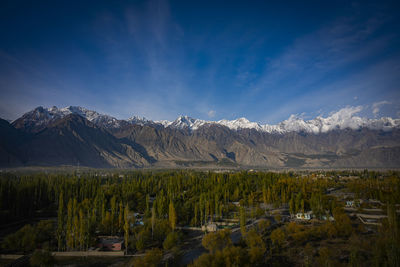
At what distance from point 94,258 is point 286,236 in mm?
34182

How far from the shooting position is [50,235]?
156 feet

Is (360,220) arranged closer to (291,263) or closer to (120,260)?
(291,263)

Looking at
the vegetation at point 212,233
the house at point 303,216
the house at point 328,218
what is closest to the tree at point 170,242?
the vegetation at point 212,233

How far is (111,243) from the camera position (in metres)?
42.2

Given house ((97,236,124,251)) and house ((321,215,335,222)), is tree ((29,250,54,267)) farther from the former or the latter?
house ((321,215,335,222))

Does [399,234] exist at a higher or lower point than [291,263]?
higher

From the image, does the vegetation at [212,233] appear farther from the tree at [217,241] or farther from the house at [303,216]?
the house at [303,216]

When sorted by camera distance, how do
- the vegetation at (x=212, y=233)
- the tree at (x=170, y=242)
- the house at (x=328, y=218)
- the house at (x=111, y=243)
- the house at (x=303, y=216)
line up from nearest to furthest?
the vegetation at (x=212, y=233), the house at (x=111, y=243), the tree at (x=170, y=242), the house at (x=328, y=218), the house at (x=303, y=216)

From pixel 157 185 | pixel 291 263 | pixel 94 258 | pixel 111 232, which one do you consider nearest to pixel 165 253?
pixel 94 258

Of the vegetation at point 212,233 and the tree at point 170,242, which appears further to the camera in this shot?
the tree at point 170,242

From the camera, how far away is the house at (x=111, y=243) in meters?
41.4

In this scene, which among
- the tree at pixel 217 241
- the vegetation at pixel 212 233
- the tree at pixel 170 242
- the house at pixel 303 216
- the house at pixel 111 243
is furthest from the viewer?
the house at pixel 303 216

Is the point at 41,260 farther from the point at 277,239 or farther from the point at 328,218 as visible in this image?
the point at 328,218

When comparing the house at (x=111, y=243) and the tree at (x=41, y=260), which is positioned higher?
the tree at (x=41, y=260)
